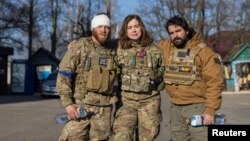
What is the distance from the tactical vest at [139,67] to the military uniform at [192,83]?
0.20m

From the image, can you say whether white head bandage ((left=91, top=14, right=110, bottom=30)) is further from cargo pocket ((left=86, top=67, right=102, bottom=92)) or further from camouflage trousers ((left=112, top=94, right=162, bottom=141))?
camouflage trousers ((left=112, top=94, right=162, bottom=141))

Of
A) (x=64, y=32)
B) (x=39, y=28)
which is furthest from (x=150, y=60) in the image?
(x=64, y=32)

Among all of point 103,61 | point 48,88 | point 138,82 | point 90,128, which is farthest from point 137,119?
point 48,88

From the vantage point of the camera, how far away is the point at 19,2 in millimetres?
47312

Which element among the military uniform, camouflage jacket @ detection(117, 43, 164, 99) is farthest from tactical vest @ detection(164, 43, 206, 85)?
camouflage jacket @ detection(117, 43, 164, 99)

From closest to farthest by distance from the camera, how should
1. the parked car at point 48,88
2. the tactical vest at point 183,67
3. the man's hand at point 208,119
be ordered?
the man's hand at point 208,119
the tactical vest at point 183,67
the parked car at point 48,88

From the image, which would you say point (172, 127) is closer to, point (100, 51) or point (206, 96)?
point (206, 96)

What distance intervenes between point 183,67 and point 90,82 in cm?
112

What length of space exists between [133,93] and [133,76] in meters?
0.21

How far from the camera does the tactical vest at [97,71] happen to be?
236 inches

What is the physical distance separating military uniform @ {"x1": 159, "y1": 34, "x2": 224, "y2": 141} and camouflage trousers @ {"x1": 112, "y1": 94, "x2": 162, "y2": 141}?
0.26 meters

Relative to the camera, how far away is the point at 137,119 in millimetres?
6152

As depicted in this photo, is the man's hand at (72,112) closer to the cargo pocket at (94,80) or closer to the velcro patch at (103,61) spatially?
the cargo pocket at (94,80)

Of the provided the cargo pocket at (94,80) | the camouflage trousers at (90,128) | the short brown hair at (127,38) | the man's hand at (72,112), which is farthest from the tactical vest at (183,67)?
the man's hand at (72,112)
